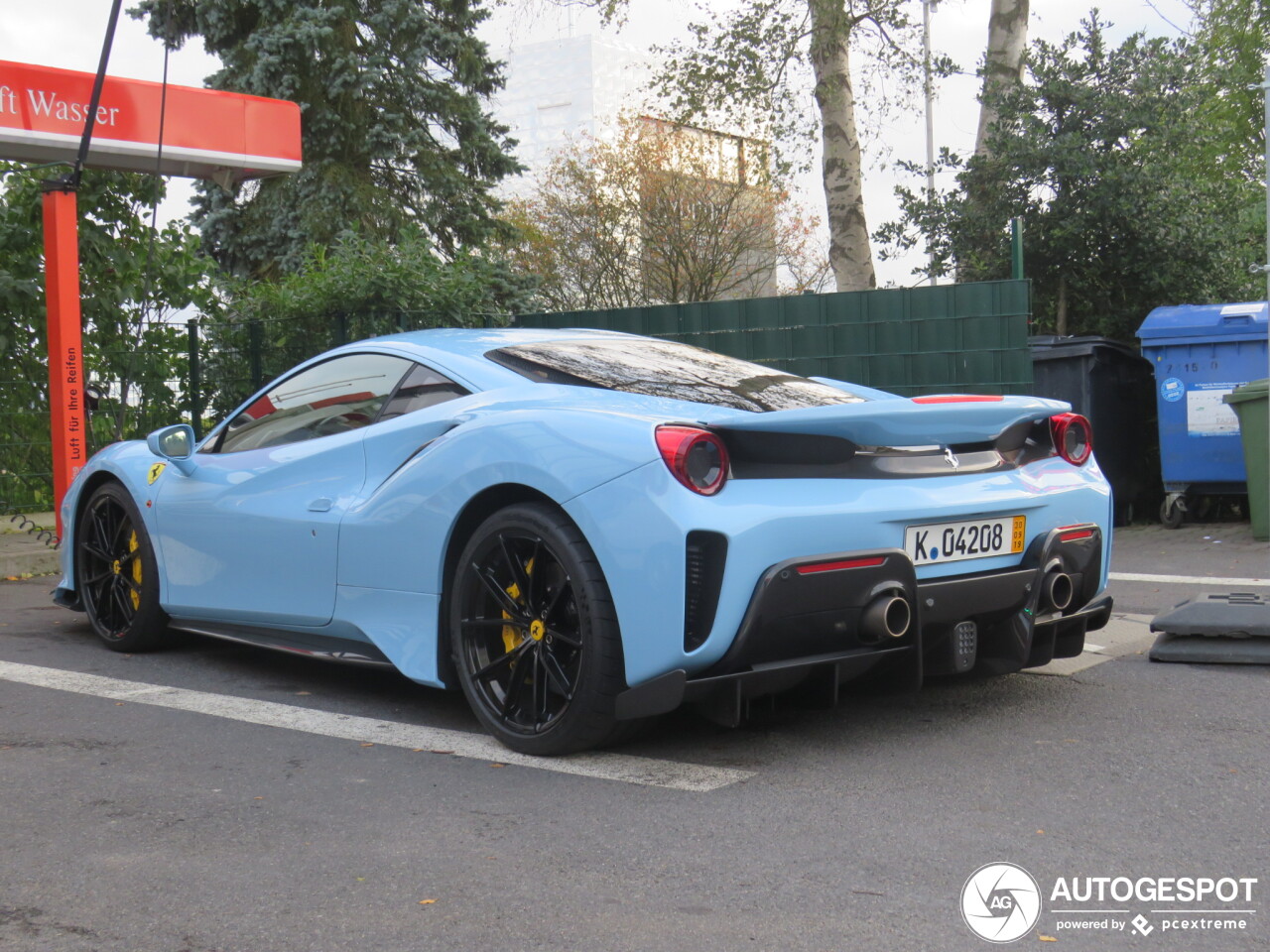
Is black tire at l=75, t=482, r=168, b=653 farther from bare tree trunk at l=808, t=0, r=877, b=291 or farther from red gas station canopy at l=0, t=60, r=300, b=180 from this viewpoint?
bare tree trunk at l=808, t=0, r=877, b=291

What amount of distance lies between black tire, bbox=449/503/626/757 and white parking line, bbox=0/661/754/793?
0.23 ft

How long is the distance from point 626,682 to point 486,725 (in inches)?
24.3

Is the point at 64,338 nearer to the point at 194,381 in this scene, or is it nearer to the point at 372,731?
the point at 194,381

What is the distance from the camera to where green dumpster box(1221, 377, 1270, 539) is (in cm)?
955

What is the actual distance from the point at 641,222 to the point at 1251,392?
81.5 feet

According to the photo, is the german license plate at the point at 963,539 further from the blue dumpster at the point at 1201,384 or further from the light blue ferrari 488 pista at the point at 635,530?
the blue dumpster at the point at 1201,384

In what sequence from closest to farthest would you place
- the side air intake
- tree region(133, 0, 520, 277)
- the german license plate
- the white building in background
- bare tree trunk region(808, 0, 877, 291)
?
the side air intake
the german license plate
bare tree trunk region(808, 0, 877, 291)
tree region(133, 0, 520, 277)
the white building in background

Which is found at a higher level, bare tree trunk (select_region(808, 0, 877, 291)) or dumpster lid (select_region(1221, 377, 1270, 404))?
bare tree trunk (select_region(808, 0, 877, 291))

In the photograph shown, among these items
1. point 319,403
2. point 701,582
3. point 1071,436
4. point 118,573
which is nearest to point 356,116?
point 118,573

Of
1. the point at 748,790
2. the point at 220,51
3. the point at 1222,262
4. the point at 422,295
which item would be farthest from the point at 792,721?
the point at 220,51

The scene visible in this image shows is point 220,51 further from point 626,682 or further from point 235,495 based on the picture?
point 626,682

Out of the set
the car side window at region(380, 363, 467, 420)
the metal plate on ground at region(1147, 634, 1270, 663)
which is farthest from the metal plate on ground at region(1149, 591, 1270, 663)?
the car side window at region(380, 363, 467, 420)

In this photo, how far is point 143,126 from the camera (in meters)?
9.33

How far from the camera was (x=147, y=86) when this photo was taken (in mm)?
9367
